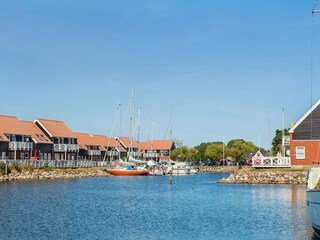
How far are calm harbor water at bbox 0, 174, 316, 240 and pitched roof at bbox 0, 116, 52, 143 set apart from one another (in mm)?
46487

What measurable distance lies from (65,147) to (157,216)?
8163cm

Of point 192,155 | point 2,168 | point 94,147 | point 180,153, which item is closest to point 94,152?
point 94,147

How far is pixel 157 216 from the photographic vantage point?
125 feet

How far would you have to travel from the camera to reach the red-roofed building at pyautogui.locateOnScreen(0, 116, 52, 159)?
98.6 m

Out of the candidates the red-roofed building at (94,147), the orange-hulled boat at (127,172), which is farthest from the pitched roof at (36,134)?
the red-roofed building at (94,147)

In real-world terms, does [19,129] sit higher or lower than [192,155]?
higher

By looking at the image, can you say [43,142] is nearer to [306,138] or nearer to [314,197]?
[306,138]

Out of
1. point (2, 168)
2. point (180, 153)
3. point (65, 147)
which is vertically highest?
point (65, 147)

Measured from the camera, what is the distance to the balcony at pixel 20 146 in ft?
326

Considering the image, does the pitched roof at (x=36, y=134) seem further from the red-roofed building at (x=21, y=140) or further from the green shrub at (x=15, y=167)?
the green shrub at (x=15, y=167)

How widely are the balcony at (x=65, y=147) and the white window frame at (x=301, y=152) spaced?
63.9 metres

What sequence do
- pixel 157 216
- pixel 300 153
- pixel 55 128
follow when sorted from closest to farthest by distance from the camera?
pixel 157 216 → pixel 300 153 → pixel 55 128

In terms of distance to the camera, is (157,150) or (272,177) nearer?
(272,177)

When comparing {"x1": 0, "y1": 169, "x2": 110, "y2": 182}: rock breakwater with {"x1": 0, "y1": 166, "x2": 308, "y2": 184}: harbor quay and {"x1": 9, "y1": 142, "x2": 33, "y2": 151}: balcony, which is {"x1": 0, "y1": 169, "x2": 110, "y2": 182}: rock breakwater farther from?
{"x1": 9, "y1": 142, "x2": 33, "y2": 151}: balcony
